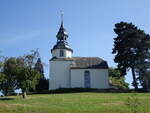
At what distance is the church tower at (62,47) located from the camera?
6075 centimetres

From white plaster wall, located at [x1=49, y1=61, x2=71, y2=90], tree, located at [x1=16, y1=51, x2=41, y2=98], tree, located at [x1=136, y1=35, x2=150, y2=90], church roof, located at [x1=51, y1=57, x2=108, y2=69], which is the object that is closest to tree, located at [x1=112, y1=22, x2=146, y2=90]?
tree, located at [x1=136, y1=35, x2=150, y2=90]

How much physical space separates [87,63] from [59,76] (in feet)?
19.9

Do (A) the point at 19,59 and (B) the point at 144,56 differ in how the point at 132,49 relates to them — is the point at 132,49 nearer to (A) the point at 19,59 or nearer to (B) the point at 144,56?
(B) the point at 144,56

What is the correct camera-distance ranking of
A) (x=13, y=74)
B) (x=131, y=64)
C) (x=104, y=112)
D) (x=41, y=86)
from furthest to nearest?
1. (x=41, y=86)
2. (x=131, y=64)
3. (x=13, y=74)
4. (x=104, y=112)

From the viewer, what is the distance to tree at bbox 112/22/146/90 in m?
54.2

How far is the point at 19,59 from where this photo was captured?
129 ft

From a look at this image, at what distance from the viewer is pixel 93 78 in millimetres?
58969

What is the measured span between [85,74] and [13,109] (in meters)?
35.5

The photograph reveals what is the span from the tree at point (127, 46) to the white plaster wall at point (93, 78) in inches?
193

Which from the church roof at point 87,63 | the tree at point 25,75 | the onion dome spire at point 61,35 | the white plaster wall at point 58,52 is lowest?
the tree at point 25,75

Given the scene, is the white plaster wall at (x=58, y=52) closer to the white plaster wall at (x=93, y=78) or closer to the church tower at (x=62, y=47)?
the church tower at (x=62, y=47)

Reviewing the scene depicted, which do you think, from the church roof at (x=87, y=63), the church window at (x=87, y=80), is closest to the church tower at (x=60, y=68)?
the church roof at (x=87, y=63)

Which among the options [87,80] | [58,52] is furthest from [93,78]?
[58,52]

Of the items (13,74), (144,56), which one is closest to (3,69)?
(13,74)
